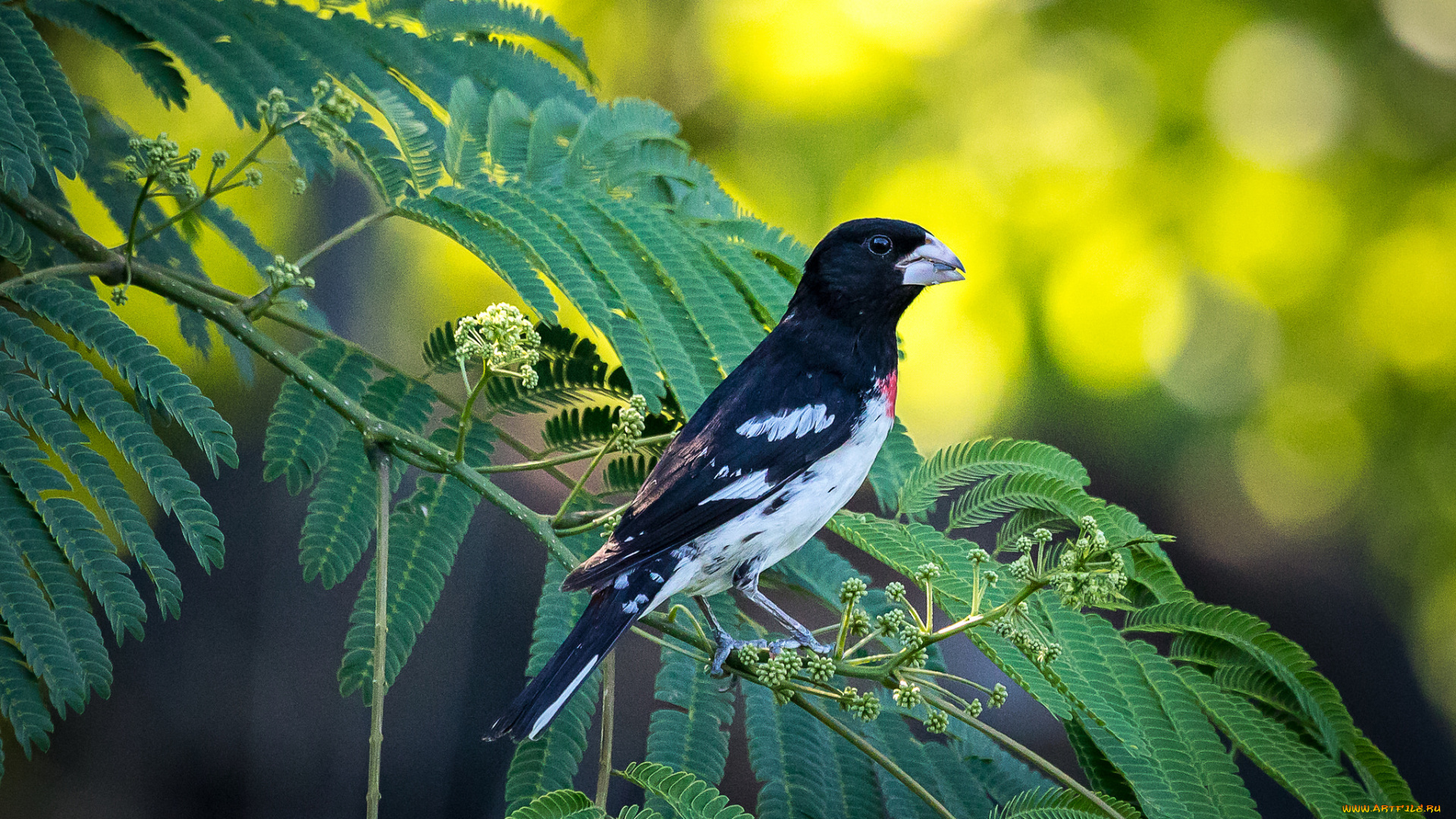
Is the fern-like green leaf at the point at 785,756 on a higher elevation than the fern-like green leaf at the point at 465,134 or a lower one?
lower

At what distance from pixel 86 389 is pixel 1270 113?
5766 millimetres

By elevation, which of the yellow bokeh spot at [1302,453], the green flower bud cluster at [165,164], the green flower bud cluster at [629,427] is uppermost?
the green flower bud cluster at [165,164]

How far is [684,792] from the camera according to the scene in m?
1.53

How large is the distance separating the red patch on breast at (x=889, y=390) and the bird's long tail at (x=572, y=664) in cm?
66

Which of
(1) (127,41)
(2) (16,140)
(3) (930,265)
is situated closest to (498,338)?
(3) (930,265)

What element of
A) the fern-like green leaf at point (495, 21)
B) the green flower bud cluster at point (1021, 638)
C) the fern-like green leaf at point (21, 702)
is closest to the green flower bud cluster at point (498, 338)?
the green flower bud cluster at point (1021, 638)

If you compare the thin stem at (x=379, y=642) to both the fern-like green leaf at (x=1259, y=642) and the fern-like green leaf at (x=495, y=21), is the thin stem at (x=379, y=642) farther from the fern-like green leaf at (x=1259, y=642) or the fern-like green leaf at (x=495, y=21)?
the fern-like green leaf at (x=495, y=21)

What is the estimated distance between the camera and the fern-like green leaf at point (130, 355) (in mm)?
1820

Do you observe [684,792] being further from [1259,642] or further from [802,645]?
[1259,642]

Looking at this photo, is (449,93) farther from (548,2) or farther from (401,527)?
(548,2)

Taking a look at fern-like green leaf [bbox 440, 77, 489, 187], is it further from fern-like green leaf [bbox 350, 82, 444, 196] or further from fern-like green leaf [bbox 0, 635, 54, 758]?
fern-like green leaf [bbox 0, 635, 54, 758]

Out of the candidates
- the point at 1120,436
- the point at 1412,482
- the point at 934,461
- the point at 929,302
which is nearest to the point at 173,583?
the point at 934,461

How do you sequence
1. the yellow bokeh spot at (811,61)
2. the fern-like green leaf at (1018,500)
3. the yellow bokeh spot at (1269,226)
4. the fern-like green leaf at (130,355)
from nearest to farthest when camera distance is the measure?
1. the fern-like green leaf at (130,355)
2. the fern-like green leaf at (1018,500)
3. the yellow bokeh spot at (1269,226)
4. the yellow bokeh spot at (811,61)

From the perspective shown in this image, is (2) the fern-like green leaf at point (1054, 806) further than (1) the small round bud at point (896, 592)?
Yes
